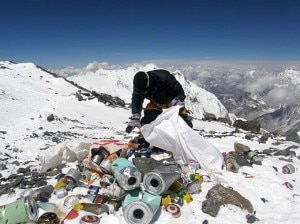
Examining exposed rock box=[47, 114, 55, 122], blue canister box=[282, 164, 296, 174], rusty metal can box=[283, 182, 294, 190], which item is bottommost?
exposed rock box=[47, 114, 55, 122]

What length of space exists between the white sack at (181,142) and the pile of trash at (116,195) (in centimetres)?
57

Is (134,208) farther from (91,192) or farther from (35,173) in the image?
(35,173)

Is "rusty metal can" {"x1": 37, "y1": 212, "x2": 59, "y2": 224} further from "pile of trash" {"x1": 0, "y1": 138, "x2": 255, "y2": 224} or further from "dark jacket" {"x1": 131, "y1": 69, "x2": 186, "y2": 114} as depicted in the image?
"dark jacket" {"x1": 131, "y1": 69, "x2": 186, "y2": 114}

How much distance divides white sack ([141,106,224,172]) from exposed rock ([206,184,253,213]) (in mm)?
1504

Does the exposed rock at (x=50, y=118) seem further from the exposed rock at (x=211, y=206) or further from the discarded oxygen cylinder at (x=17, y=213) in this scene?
the exposed rock at (x=211, y=206)

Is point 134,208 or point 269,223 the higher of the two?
point 134,208

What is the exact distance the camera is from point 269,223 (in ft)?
18.3

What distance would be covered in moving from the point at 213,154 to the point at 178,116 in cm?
134

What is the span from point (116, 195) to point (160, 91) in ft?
12.9

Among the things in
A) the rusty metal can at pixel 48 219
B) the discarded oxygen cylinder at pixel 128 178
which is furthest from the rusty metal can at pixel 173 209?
the rusty metal can at pixel 48 219

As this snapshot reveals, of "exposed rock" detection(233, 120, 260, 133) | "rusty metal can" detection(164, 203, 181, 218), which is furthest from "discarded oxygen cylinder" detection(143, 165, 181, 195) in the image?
"exposed rock" detection(233, 120, 260, 133)

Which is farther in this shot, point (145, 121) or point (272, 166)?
point (145, 121)

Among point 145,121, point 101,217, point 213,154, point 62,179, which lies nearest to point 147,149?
point 145,121

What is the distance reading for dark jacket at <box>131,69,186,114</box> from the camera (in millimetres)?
8844
